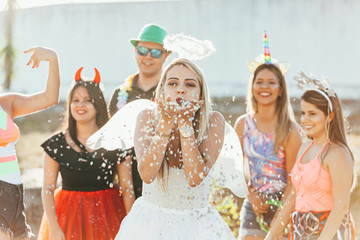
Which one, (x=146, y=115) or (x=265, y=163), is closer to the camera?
(x=146, y=115)

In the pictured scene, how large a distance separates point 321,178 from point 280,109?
0.92 meters

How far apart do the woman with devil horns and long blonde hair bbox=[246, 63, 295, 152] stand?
1114 millimetres

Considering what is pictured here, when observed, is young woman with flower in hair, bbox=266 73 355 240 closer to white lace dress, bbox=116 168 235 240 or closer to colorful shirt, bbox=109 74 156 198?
white lace dress, bbox=116 168 235 240

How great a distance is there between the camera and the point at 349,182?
3.41 meters

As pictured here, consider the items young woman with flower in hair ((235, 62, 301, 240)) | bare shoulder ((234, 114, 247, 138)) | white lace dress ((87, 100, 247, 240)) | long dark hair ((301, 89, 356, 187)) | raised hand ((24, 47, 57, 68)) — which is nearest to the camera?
white lace dress ((87, 100, 247, 240))

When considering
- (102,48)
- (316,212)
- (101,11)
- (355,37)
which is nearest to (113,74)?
(102,48)

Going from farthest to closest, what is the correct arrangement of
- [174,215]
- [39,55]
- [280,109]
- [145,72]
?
[145,72] < [280,109] < [39,55] < [174,215]

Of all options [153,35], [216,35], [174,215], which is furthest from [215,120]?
[216,35]

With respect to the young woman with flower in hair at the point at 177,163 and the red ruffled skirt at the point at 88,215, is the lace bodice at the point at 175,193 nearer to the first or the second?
the young woman with flower in hair at the point at 177,163

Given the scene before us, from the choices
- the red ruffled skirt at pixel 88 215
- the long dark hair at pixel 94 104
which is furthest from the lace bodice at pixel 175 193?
the long dark hair at pixel 94 104

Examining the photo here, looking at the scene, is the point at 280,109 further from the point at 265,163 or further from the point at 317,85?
the point at 317,85

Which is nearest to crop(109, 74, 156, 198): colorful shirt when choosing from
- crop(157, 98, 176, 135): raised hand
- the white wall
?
crop(157, 98, 176, 135): raised hand

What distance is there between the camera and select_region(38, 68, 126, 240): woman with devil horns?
395 cm

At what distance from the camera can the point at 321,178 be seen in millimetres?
3477
